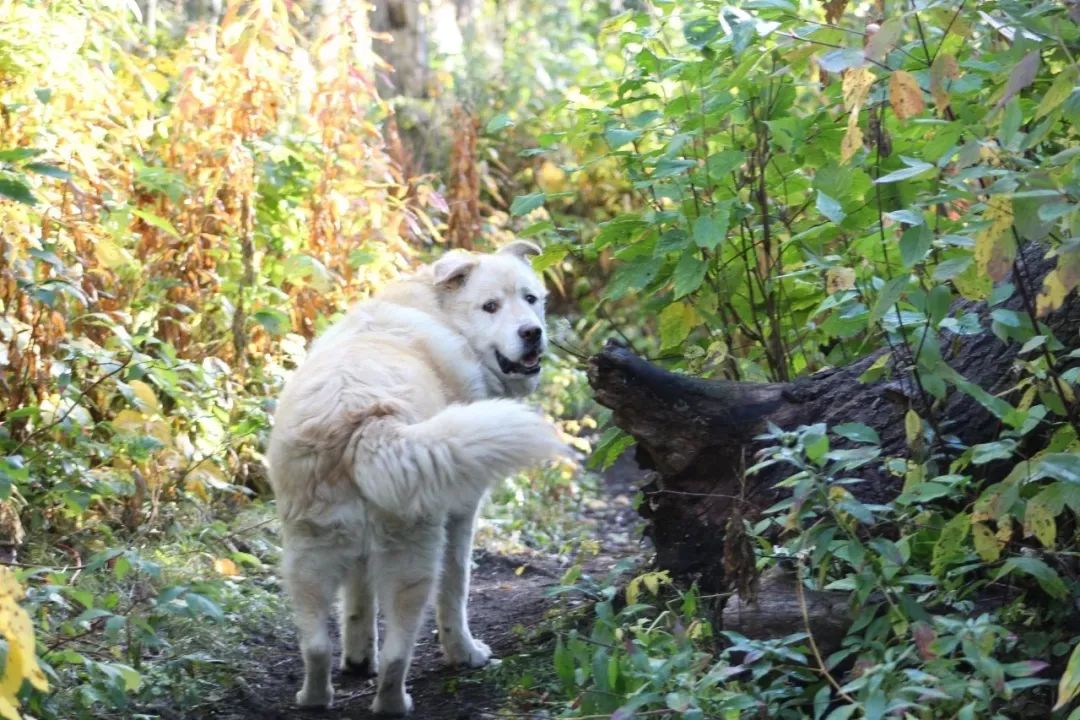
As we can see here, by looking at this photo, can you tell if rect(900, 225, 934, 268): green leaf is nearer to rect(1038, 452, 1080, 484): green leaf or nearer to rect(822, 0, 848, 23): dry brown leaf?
rect(1038, 452, 1080, 484): green leaf

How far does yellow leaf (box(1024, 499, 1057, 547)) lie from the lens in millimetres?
3068

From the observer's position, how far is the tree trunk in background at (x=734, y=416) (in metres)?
3.91

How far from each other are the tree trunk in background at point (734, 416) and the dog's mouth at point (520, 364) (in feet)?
2.87

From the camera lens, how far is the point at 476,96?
12.3 metres

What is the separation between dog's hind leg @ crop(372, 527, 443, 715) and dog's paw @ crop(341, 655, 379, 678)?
0.61 metres

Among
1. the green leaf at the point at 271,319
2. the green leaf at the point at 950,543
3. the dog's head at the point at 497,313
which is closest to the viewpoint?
the green leaf at the point at 950,543

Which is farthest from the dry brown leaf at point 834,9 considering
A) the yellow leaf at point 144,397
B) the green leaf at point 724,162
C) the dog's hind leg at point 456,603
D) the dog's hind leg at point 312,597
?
the yellow leaf at point 144,397

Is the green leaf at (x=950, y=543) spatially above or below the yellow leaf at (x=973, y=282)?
below

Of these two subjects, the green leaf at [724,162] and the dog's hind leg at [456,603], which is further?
the dog's hind leg at [456,603]

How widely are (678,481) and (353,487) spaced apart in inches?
44.0

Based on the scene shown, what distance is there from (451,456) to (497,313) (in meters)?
1.50

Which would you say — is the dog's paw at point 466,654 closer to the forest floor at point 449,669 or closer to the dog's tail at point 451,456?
the forest floor at point 449,669

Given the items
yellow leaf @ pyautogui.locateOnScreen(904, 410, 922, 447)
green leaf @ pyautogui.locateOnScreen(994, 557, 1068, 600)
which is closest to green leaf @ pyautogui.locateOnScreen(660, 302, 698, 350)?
yellow leaf @ pyautogui.locateOnScreen(904, 410, 922, 447)

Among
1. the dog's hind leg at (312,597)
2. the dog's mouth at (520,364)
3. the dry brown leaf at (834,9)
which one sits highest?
the dry brown leaf at (834,9)
